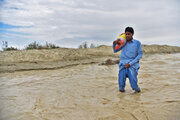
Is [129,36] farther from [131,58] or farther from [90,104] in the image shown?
[90,104]

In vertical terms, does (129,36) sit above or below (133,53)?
above

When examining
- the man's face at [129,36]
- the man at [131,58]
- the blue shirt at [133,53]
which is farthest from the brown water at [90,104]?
the man's face at [129,36]

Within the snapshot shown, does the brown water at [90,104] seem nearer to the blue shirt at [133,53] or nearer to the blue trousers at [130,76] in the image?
the blue trousers at [130,76]

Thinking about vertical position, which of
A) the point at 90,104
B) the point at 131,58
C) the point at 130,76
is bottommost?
the point at 90,104

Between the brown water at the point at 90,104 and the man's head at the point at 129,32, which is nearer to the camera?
the brown water at the point at 90,104

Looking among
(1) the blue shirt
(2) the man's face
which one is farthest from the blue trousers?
(2) the man's face

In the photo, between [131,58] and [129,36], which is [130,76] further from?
[129,36]

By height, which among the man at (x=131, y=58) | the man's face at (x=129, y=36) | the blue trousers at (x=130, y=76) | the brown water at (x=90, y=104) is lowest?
the brown water at (x=90, y=104)

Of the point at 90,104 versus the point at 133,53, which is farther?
the point at 133,53

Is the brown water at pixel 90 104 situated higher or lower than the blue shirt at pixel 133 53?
lower

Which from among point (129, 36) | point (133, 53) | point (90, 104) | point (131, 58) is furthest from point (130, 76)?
point (90, 104)

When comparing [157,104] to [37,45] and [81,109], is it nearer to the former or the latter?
[81,109]

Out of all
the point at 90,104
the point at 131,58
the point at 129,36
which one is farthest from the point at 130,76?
the point at 90,104

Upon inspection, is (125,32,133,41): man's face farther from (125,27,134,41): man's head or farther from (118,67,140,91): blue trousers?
(118,67,140,91): blue trousers
